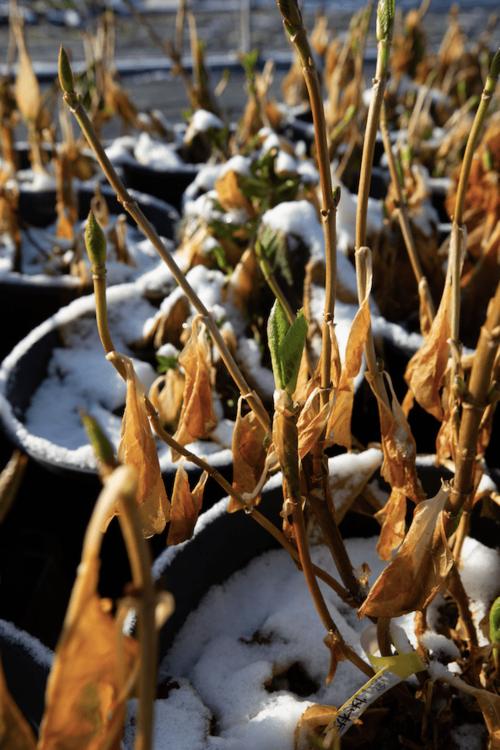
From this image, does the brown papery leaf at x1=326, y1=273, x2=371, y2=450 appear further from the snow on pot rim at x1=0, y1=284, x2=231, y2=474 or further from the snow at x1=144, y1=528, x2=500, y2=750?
the snow on pot rim at x1=0, y1=284, x2=231, y2=474

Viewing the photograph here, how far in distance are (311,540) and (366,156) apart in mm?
431

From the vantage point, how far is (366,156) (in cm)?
44

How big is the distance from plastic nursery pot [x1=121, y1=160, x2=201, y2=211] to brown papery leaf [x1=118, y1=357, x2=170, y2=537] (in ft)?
4.64

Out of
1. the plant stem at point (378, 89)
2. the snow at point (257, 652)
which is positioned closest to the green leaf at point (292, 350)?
the plant stem at point (378, 89)

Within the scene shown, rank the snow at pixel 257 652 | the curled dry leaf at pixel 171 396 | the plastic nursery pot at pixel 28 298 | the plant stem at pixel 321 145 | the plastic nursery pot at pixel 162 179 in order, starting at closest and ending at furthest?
the plant stem at pixel 321 145 → the snow at pixel 257 652 → the curled dry leaf at pixel 171 396 → the plastic nursery pot at pixel 28 298 → the plastic nursery pot at pixel 162 179

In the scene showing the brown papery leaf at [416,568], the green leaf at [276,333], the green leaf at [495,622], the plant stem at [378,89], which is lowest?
the green leaf at [495,622]

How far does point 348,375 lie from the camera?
49 cm

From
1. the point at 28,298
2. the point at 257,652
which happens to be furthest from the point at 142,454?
the point at 28,298

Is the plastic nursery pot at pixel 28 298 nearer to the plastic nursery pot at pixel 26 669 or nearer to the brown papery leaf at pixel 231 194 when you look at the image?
the brown papery leaf at pixel 231 194

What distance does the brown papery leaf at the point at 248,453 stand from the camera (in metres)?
0.52

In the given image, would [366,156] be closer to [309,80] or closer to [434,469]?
[309,80]

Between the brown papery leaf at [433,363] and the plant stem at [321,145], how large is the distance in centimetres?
11

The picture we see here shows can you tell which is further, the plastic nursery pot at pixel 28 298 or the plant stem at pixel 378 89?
the plastic nursery pot at pixel 28 298

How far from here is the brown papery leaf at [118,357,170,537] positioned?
46cm
